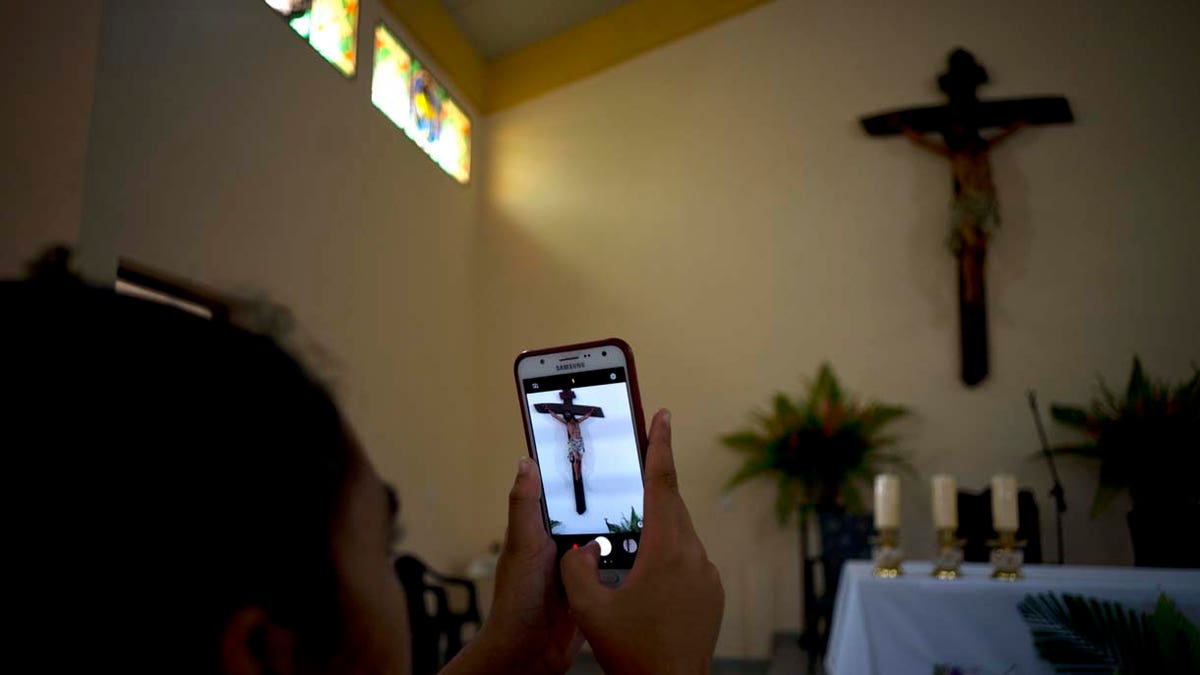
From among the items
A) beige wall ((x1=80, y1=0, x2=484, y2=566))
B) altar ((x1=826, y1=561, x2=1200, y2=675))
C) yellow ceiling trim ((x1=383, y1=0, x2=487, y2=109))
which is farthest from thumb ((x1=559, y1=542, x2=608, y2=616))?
yellow ceiling trim ((x1=383, y1=0, x2=487, y2=109))

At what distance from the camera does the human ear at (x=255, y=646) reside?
0.44m

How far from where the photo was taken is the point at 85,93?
3.12 meters

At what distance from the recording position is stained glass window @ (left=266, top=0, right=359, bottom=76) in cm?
527

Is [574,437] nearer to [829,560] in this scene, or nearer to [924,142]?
[829,560]

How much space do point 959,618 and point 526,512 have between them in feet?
6.21

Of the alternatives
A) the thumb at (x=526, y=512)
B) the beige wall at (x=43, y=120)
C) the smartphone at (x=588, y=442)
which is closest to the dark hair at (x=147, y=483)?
the thumb at (x=526, y=512)

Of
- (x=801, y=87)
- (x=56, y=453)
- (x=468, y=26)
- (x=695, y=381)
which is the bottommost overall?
(x=56, y=453)

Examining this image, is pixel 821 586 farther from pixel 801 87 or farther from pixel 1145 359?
pixel 801 87

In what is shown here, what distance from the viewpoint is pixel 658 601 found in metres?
0.75

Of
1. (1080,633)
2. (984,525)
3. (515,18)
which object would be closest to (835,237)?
(984,525)

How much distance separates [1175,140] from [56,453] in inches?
270

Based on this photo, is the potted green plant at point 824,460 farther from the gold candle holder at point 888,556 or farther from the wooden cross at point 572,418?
the wooden cross at point 572,418

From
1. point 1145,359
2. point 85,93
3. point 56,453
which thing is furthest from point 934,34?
point 56,453

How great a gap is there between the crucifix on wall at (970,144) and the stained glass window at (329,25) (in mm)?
3703
